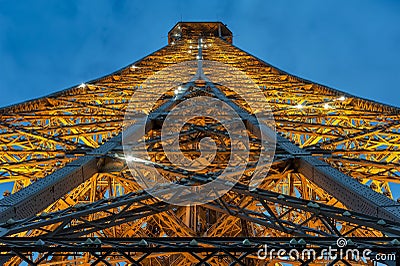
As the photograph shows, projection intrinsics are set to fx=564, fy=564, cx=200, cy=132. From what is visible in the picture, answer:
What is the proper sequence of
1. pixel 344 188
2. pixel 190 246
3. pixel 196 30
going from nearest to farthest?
pixel 190 246
pixel 344 188
pixel 196 30

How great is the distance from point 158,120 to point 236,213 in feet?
26.0

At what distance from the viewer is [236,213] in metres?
7.81

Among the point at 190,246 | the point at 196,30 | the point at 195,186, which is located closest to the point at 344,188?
the point at 195,186

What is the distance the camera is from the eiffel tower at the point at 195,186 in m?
5.86

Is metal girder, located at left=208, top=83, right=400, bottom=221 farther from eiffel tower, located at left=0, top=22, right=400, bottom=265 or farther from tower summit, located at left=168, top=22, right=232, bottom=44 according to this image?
tower summit, located at left=168, top=22, right=232, bottom=44

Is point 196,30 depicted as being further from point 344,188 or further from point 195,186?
point 344,188

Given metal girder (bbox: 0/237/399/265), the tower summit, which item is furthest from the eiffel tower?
the tower summit

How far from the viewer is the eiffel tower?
586cm

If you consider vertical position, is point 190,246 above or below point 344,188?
A: below

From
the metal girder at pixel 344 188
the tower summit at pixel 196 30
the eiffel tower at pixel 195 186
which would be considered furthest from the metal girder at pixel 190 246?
the tower summit at pixel 196 30

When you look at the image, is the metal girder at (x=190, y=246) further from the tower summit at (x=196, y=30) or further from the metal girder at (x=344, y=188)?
the tower summit at (x=196, y=30)

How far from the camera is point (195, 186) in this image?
8297 mm

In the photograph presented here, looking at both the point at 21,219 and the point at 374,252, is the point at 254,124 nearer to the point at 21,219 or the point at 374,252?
the point at 21,219

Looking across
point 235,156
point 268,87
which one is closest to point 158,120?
point 235,156
